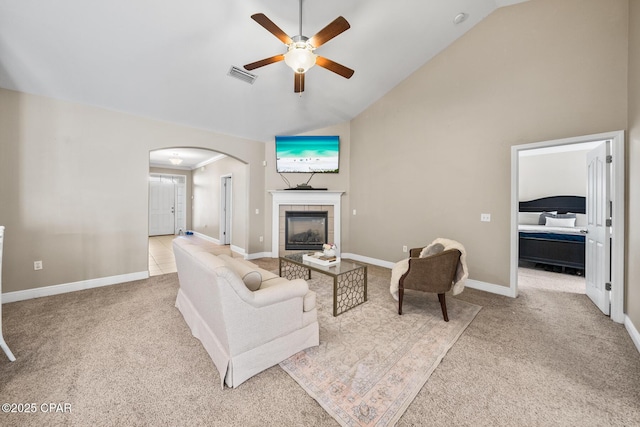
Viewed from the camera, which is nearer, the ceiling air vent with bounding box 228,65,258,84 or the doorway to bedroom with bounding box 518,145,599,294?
the ceiling air vent with bounding box 228,65,258,84

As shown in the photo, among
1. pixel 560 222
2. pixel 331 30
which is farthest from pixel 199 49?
pixel 560 222

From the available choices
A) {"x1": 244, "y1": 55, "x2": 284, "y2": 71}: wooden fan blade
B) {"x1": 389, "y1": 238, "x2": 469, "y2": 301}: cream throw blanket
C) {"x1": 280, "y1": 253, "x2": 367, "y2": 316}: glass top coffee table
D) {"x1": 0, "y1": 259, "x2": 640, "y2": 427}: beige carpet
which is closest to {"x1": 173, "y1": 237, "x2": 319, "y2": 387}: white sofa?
{"x1": 0, "y1": 259, "x2": 640, "y2": 427}: beige carpet

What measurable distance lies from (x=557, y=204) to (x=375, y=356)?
626cm

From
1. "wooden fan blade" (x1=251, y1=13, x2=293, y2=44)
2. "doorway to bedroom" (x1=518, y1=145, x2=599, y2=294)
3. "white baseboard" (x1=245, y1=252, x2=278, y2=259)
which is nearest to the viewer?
"wooden fan blade" (x1=251, y1=13, x2=293, y2=44)

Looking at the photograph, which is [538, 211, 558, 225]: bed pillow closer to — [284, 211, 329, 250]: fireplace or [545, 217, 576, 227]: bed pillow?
[545, 217, 576, 227]: bed pillow

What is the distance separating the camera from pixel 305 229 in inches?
212

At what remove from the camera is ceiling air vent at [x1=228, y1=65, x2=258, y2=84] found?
3.26 metres

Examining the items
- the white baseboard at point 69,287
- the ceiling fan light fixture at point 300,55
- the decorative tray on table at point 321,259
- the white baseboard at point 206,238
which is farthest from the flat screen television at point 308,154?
the white baseboard at point 206,238

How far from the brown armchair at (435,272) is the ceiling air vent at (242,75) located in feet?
10.7

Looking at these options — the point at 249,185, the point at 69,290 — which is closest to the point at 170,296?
the point at 69,290

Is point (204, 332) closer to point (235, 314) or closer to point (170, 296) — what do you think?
point (235, 314)

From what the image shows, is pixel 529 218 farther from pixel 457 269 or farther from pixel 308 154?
pixel 308 154

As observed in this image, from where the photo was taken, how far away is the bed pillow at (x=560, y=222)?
5.08 metres

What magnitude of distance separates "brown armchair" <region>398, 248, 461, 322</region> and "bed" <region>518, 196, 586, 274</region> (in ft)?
8.60
